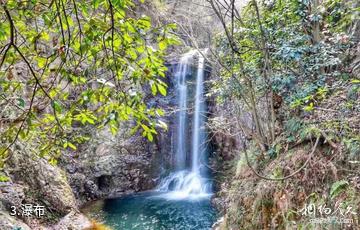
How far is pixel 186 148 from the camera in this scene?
11.4 metres

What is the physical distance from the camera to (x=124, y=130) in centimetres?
1089

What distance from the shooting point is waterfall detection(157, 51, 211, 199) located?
9.91 meters

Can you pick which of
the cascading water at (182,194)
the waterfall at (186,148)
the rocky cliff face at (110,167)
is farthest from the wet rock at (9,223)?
the waterfall at (186,148)

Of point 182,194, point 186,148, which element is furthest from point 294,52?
point 186,148

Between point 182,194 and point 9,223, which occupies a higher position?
point 9,223


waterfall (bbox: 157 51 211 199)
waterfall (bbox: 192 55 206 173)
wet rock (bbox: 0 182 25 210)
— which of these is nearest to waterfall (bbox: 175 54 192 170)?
waterfall (bbox: 157 51 211 199)

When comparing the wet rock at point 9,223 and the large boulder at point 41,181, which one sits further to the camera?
the large boulder at point 41,181

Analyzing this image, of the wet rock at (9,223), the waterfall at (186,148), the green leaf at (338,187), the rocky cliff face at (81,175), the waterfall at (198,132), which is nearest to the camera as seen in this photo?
the green leaf at (338,187)

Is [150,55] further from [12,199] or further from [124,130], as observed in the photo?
[124,130]

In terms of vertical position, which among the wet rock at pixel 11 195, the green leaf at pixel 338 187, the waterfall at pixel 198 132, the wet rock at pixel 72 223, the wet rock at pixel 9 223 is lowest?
the wet rock at pixel 72 223

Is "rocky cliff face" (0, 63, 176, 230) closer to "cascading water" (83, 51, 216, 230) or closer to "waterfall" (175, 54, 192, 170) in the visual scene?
"waterfall" (175, 54, 192, 170)

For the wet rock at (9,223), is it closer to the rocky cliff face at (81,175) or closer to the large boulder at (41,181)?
the rocky cliff face at (81,175)

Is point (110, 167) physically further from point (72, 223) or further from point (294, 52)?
point (294, 52)

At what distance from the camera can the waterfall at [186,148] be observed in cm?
991
